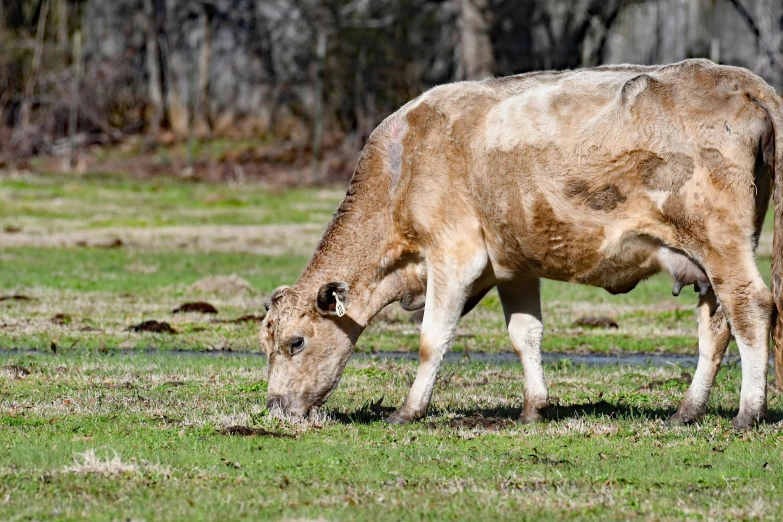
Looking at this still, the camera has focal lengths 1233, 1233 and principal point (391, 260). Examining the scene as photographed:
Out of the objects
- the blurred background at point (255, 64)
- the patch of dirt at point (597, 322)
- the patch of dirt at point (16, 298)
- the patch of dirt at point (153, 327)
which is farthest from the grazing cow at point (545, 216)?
the blurred background at point (255, 64)

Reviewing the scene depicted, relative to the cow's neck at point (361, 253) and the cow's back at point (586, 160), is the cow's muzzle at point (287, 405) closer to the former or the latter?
the cow's neck at point (361, 253)

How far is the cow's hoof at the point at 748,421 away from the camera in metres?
8.06

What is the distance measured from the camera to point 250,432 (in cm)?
793

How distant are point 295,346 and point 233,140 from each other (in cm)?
3004

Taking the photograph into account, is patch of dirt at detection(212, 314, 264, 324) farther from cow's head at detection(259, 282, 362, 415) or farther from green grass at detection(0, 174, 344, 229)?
green grass at detection(0, 174, 344, 229)

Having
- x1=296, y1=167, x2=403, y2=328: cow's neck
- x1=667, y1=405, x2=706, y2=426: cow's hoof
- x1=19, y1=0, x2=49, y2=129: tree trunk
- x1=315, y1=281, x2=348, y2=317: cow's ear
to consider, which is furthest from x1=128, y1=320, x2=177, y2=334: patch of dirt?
x1=19, y1=0, x2=49, y2=129: tree trunk

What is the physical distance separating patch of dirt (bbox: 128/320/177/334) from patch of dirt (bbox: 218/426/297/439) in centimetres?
607

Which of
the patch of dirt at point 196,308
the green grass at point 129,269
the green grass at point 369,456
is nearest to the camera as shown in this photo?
the green grass at point 369,456

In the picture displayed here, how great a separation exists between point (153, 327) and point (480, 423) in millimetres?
6409

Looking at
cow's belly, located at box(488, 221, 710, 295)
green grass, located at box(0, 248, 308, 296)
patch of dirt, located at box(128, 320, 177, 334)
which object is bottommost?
green grass, located at box(0, 248, 308, 296)

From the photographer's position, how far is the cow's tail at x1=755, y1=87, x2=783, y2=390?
26.2 ft

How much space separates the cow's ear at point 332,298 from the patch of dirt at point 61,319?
6.29 m

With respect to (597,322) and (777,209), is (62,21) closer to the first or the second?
(597,322)

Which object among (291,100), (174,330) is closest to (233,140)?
(291,100)
